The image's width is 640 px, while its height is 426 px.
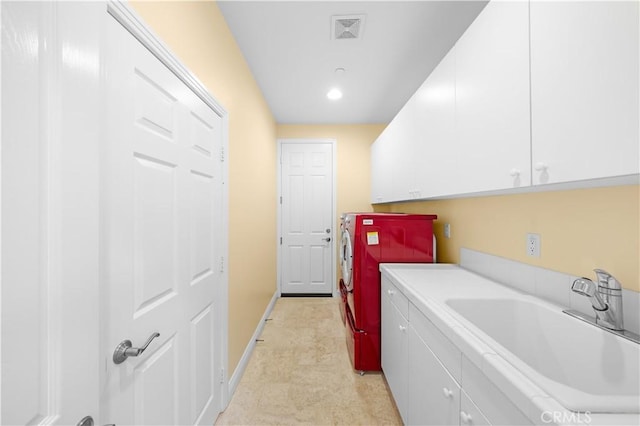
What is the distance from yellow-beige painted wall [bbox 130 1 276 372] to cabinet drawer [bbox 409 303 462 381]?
124 centimetres

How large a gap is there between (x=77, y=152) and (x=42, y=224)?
0.17 meters

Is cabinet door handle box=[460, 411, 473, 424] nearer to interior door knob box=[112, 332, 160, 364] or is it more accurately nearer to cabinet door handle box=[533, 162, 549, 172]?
cabinet door handle box=[533, 162, 549, 172]

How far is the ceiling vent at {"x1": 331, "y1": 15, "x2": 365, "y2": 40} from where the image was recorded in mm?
1781

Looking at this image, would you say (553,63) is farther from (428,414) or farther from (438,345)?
(428,414)

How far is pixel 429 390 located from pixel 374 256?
3.37 feet

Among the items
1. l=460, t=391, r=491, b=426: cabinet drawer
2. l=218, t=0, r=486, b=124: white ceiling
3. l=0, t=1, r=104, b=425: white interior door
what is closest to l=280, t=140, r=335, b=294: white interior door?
l=218, t=0, r=486, b=124: white ceiling

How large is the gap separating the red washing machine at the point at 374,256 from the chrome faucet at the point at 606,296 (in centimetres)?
117

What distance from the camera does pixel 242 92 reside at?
2.20 m

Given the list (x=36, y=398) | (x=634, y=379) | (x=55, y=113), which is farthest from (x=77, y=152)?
(x=634, y=379)

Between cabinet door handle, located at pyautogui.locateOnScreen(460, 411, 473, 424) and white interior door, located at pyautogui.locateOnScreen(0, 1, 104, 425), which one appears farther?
cabinet door handle, located at pyautogui.locateOnScreen(460, 411, 473, 424)

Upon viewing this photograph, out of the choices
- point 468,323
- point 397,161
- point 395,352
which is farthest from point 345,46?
point 395,352

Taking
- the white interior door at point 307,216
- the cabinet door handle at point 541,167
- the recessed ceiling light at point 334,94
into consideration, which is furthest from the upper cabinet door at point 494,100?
the white interior door at point 307,216

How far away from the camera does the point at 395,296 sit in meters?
1.67

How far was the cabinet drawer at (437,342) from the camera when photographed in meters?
0.95
